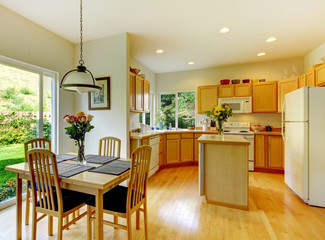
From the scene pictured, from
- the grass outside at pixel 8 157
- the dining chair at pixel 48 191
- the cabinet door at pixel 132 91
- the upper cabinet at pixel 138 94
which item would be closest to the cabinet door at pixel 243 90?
the upper cabinet at pixel 138 94

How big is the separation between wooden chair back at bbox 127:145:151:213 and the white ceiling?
198 centimetres

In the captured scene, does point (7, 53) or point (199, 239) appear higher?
point (7, 53)

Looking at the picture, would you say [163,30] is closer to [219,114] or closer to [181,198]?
[219,114]

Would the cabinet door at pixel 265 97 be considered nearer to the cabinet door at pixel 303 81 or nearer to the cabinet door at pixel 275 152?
the cabinet door at pixel 303 81

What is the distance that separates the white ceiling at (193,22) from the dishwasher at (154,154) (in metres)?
2.03

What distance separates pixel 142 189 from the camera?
1.67 m

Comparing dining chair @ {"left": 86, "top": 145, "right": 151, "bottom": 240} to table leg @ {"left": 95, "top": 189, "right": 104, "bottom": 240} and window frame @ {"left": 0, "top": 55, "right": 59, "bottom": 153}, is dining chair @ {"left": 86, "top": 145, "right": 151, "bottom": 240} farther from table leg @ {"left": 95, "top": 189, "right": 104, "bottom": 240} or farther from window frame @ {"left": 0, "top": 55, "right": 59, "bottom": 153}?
window frame @ {"left": 0, "top": 55, "right": 59, "bottom": 153}

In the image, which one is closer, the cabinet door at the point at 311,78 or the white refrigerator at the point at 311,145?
the white refrigerator at the point at 311,145

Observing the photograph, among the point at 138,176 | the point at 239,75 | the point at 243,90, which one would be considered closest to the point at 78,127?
the point at 138,176

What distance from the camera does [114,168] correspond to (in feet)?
5.47

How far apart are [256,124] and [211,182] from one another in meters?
2.80

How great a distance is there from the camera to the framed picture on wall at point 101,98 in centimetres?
296

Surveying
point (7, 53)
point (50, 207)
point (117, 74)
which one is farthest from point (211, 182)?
point (7, 53)

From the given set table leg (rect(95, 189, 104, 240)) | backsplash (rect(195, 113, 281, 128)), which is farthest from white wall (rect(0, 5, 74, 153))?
backsplash (rect(195, 113, 281, 128))
